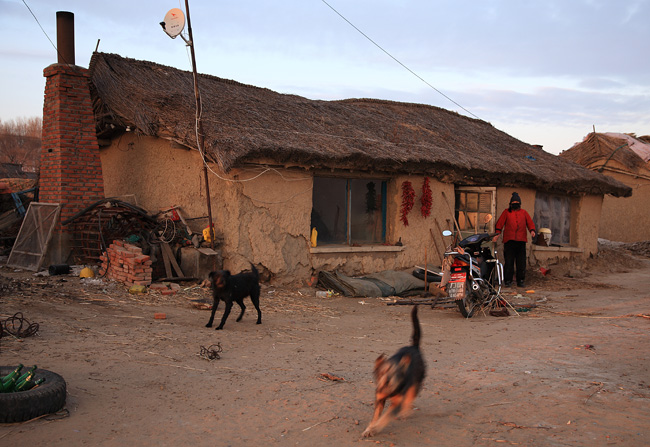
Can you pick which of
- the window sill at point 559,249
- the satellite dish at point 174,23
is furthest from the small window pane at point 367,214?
the satellite dish at point 174,23

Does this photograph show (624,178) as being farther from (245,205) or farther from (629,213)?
(245,205)

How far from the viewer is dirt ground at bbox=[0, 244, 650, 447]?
11.3ft

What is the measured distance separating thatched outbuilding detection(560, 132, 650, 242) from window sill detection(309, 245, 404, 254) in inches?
498

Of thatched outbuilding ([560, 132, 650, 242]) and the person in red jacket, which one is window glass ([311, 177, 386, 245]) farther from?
thatched outbuilding ([560, 132, 650, 242])

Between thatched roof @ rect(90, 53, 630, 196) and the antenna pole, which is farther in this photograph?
thatched roof @ rect(90, 53, 630, 196)

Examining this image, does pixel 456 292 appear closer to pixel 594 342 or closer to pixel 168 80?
pixel 594 342

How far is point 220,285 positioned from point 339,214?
512cm

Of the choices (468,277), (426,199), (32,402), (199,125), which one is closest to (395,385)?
(32,402)

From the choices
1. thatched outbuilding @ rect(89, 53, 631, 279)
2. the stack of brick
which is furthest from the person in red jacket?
the stack of brick

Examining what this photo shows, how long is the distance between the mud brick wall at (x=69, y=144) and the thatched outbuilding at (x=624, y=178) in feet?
55.0

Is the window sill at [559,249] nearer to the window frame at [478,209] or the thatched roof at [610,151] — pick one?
the window frame at [478,209]

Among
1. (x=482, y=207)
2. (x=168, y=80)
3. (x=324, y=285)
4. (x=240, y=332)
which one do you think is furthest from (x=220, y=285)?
(x=482, y=207)

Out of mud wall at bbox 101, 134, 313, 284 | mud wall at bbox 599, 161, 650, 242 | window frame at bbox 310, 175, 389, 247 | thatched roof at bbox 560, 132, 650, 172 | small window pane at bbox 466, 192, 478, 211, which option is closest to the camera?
mud wall at bbox 101, 134, 313, 284

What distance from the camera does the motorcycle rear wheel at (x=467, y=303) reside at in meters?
7.69
